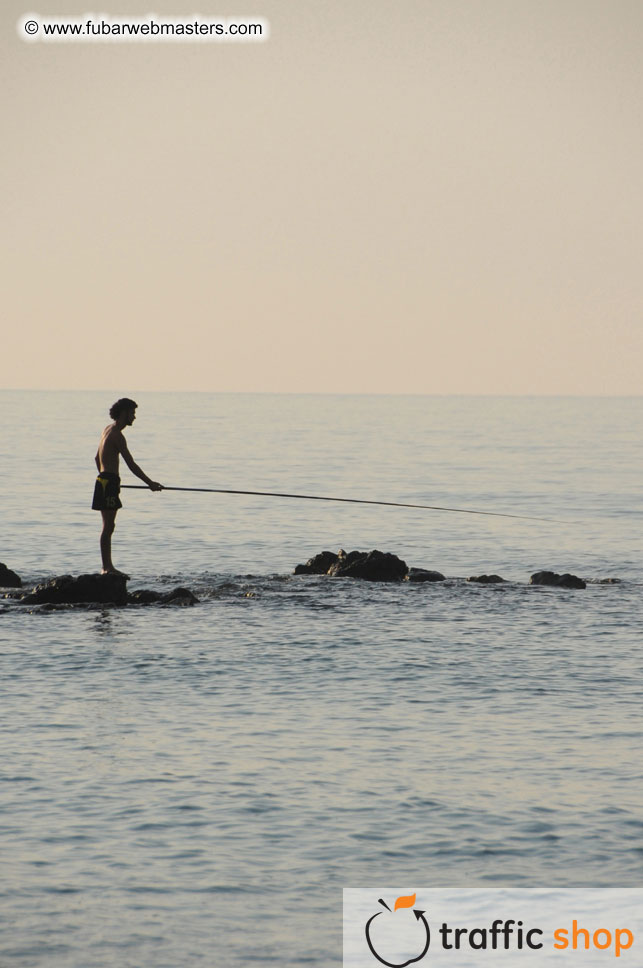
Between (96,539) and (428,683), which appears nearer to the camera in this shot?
(428,683)

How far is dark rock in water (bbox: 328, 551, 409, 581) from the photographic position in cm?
2055

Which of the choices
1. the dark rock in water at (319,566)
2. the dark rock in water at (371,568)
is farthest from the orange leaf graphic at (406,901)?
the dark rock in water at (319,566)

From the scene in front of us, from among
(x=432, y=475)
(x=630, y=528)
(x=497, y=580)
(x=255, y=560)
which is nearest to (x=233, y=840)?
(x=497, y=580)

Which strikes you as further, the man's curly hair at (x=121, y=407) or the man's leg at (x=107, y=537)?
the man's leg at (x=107, y=537)

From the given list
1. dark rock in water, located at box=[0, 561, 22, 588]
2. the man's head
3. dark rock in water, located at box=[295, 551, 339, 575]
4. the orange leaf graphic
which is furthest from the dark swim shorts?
the orange leaf graphic

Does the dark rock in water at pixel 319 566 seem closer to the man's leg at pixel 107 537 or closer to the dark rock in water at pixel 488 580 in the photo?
the dark rock in water at pixel 488 580

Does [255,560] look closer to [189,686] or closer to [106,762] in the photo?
[189,686]

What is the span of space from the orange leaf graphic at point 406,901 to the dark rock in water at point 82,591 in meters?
10.4

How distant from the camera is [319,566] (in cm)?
2153

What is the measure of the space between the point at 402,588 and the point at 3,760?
10233 millimetres

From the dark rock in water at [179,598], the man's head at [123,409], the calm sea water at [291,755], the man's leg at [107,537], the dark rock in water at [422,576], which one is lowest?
the calm sea water at [291,755]

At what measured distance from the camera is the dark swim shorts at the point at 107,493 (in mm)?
17906

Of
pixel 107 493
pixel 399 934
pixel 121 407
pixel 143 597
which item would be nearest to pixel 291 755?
pixel 399 934

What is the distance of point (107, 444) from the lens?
59.0 ft
